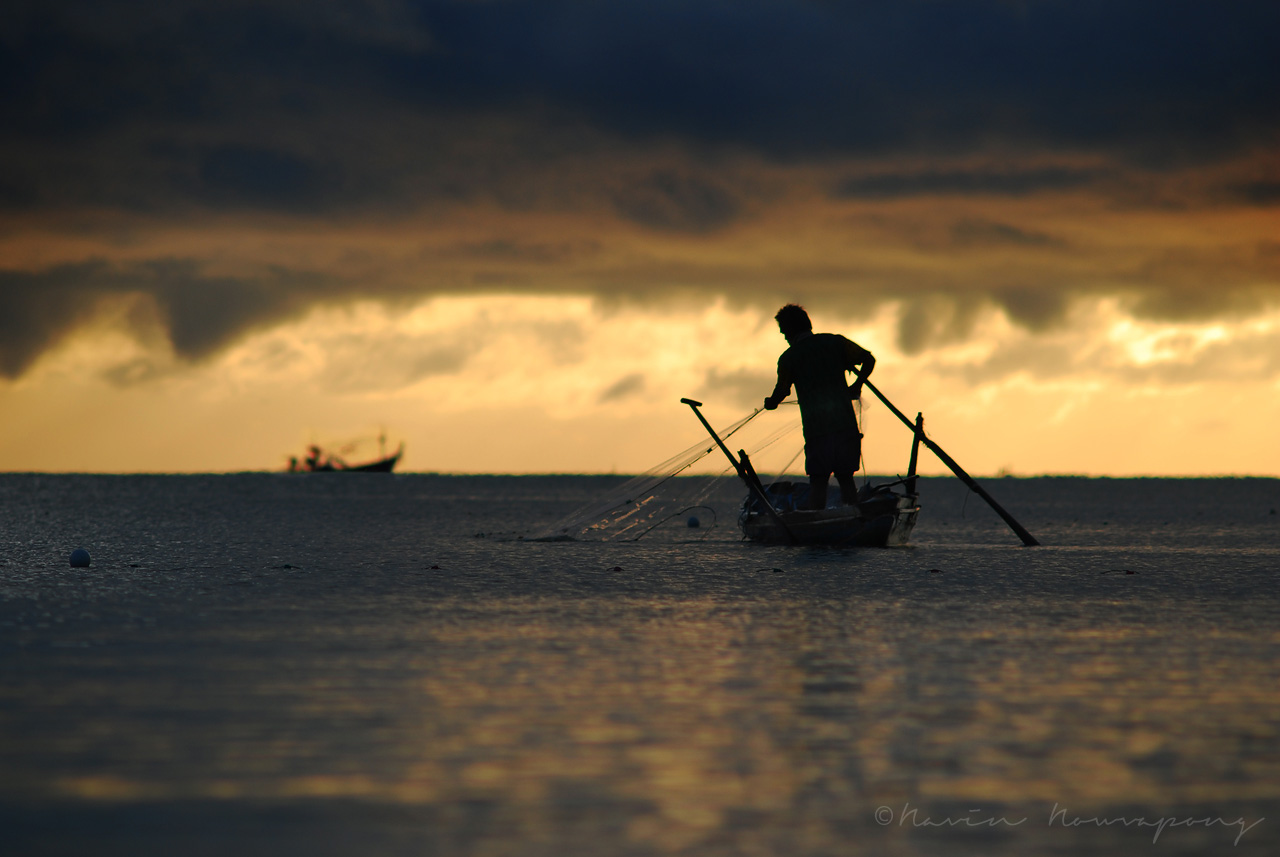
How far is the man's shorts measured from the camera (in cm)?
2803

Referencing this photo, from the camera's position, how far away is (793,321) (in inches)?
1145

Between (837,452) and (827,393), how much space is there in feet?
4.08

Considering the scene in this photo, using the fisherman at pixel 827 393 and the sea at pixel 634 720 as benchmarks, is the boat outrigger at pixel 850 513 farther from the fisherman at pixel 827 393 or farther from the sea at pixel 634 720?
the sea at pixel 634 720

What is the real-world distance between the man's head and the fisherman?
444mm

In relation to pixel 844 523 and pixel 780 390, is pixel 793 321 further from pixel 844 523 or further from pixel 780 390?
pixel 844 523

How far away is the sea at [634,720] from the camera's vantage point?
7.20 m

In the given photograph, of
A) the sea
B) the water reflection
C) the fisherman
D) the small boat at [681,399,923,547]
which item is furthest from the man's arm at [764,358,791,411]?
the water reflection

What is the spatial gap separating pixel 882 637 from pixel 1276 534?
134 ft

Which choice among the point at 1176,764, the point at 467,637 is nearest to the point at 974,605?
the point at 467,637

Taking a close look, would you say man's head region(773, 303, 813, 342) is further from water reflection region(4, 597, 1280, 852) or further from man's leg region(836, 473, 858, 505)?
water reflection region(4, 597, 1280, 852)

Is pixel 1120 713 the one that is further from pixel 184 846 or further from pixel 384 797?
pixel 184 846

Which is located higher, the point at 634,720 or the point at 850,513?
the point at 850,513

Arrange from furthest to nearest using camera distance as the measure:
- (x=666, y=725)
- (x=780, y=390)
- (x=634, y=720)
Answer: (x=780, y=390) → (x=634, y=720) → (x=666, y=725)

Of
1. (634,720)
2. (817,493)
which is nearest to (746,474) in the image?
(817,493)
